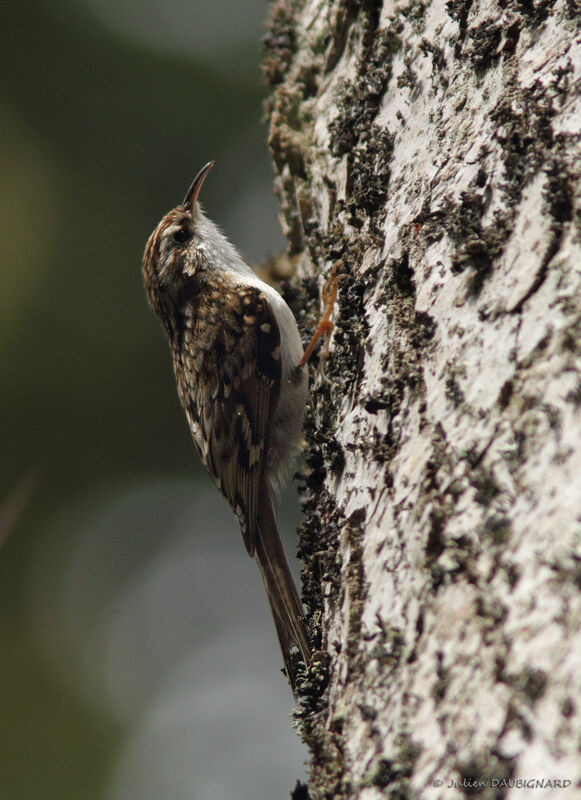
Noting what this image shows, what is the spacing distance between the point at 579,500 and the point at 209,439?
6.78ft

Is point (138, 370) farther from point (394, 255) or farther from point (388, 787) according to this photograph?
point (388, 787)

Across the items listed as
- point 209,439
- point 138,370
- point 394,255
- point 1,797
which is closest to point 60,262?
point 138,370

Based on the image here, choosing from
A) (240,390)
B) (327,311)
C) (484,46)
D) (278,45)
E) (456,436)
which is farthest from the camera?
(278,45)

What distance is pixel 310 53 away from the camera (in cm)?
288

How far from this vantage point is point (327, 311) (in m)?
2.29

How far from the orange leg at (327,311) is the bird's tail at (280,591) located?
2.10ft

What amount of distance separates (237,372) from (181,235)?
744mm

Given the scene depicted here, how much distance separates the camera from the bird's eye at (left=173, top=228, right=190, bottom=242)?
3.22m

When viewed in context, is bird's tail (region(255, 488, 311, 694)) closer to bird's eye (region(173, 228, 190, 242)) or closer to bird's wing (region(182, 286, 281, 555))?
bird's wing (region(182, 286, 281, 555))

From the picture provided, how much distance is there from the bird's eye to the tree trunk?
4.35 ft

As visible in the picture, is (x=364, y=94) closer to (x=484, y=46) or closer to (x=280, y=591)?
(x=484, y=46)

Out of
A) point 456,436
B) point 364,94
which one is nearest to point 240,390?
point 364,94

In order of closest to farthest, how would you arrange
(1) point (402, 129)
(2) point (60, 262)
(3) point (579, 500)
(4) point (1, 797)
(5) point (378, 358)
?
(3) point (579, 500)
(5) point (378, 358)
(1) point (402, 129)
(4) point (1, 797)
(2) point (60, 262)

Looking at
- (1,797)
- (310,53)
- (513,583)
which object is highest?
(310,53)
